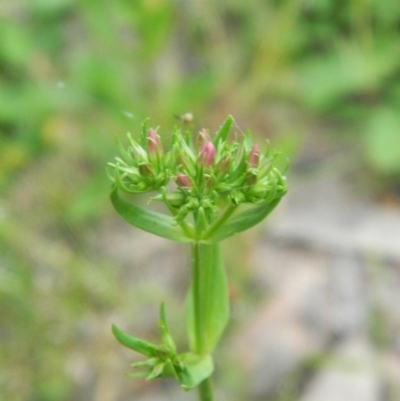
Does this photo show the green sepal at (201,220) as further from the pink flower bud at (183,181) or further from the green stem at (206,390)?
the green stem at (206,390)

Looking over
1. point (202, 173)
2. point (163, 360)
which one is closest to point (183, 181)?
point (202, 173)

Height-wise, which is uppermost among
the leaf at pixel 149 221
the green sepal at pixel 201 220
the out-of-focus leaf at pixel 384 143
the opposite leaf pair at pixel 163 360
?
the green sepal at pixel 201 220

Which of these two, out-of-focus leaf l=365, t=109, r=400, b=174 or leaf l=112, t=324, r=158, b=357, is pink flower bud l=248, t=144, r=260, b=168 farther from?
out-of-focus leaf l=365, t=109, r=400, b=174

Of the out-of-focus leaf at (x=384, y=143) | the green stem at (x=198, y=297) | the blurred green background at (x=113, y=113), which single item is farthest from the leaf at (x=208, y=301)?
the out-of-focus leaf at (x=384, y=143)

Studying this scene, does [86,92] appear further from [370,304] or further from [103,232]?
[370,304]

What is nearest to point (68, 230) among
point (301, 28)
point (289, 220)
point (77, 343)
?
point (77, 343)

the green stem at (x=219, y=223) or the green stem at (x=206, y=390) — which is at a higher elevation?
the green stem at (x=219, y=223)
